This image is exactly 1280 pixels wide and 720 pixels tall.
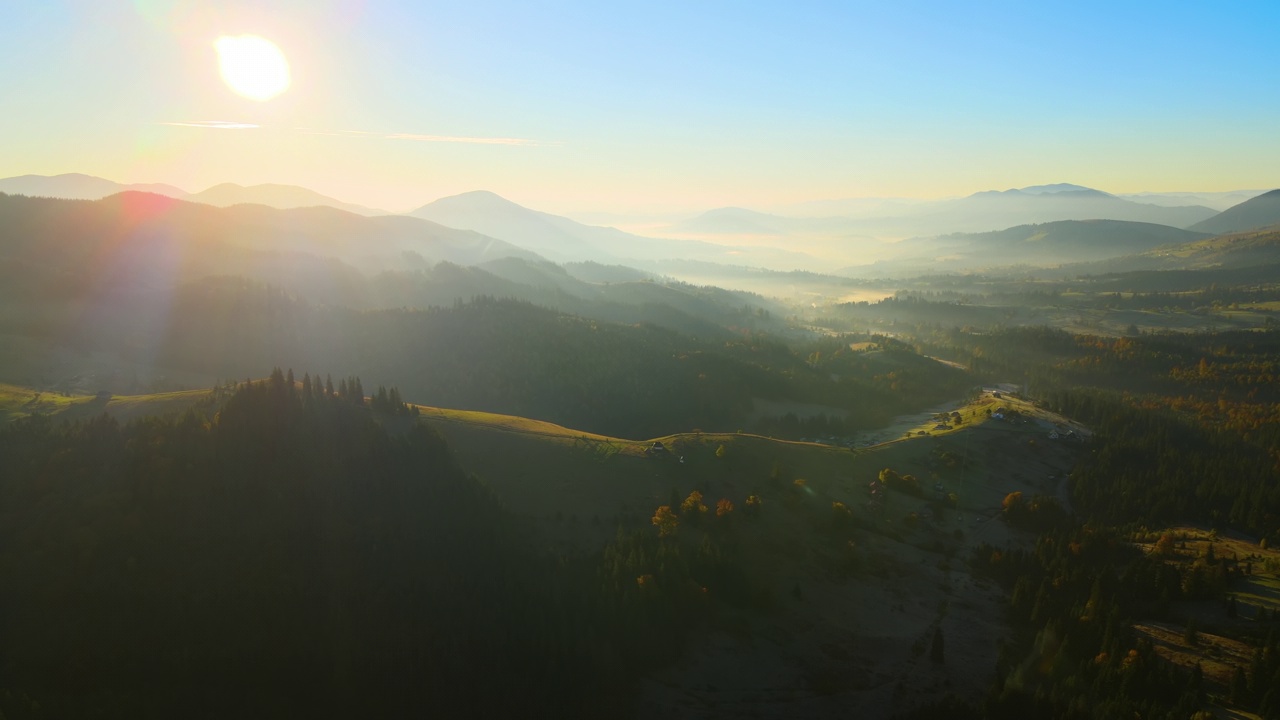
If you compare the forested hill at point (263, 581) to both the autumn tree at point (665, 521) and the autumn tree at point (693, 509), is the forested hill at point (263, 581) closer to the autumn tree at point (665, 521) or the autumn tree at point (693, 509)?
the autumn tree at point (665, 521)

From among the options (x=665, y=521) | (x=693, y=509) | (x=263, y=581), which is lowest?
(x=665, y=521)

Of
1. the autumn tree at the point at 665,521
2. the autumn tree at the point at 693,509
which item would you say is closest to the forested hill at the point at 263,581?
the autumn tree at the point at 665,521

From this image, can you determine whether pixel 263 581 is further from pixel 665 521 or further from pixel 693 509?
pixel 693 509

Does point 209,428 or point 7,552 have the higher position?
point 209,428

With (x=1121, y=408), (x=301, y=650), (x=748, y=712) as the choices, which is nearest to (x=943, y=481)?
(x=748, y=712)

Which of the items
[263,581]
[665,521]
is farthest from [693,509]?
[263,581]

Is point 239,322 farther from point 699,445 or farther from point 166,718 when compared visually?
point 166,718

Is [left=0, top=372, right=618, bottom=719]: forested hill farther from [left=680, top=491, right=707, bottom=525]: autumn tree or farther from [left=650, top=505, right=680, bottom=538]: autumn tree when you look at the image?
[left=680, top=491, right=707, bottom=525]: autumn tree

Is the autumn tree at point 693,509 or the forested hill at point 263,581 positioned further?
the autumn tree at point 693,509
